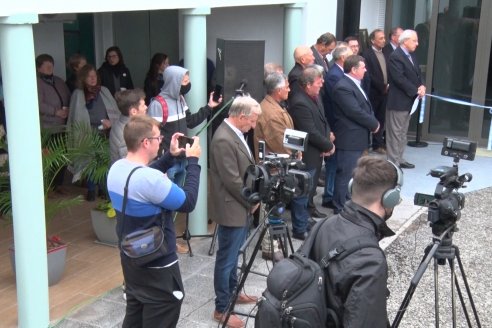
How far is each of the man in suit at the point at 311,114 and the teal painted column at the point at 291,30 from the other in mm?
1196

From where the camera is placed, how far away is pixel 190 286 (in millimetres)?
5629

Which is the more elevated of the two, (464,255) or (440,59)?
(440,59)

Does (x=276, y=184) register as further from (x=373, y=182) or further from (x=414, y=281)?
(x=373, y=182)

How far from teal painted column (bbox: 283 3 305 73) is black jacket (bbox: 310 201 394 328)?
5234 millimetres

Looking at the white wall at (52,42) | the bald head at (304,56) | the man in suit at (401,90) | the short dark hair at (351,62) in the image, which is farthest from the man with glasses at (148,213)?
the man in suit at (401,90)

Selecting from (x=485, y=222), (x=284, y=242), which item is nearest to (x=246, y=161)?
(x=284, y=242)

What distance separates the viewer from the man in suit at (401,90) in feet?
29.6

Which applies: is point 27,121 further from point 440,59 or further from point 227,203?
point 440,59

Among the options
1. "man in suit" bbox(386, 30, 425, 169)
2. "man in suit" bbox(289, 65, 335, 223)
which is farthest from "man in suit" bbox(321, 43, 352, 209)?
"man in suit" bbox(386, 30, 425, 169)

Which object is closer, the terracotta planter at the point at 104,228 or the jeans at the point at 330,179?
the terracotta planter at the point at 104,228

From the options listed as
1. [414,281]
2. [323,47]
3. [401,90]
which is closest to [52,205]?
[414,281]

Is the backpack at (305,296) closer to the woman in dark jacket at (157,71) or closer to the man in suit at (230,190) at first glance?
the man in suit at (230,190)

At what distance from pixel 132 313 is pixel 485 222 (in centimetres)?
496

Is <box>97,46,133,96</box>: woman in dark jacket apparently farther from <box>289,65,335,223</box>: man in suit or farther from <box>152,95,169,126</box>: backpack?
<box>289,65,335,223</box>: man in suit
